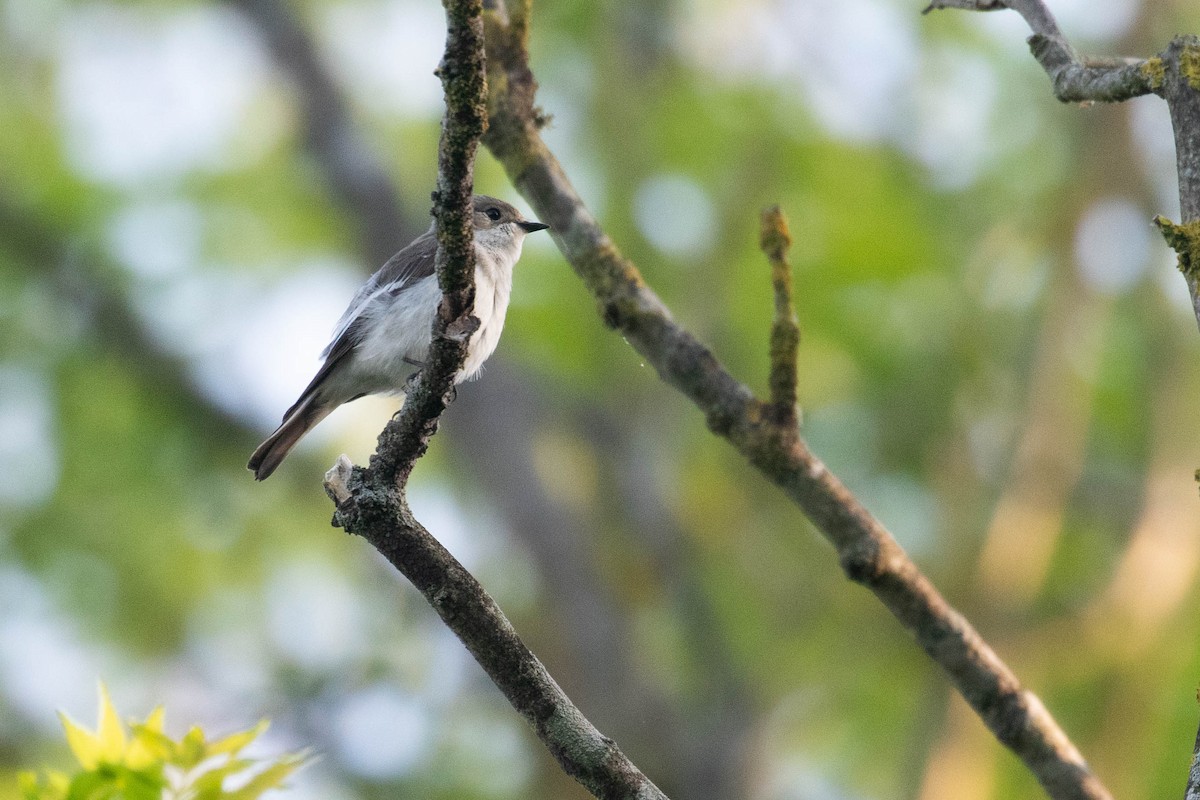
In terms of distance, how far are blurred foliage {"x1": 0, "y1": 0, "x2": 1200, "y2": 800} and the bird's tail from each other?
4094mm

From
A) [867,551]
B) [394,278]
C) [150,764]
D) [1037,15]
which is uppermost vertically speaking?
[394,278]

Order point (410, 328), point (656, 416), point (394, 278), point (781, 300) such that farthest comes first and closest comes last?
point (656, 416)
point (394, 278)
point (410, 328)
point (781, 300)

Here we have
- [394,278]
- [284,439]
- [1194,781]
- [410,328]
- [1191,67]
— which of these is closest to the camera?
[1194,781]

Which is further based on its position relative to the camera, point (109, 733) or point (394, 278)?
point (394, 278)

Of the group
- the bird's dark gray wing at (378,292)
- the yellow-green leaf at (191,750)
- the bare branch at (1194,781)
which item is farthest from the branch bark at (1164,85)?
the bird's dark gray wing at (378,292)

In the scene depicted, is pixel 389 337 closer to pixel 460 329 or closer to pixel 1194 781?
pixel 460 329

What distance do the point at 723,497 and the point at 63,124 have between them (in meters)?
7.79

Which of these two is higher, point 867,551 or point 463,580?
point 867,551

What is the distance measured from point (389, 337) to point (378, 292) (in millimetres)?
606

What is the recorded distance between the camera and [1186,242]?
7.79ft

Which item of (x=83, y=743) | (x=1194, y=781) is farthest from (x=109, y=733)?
(x=1194, y=781)

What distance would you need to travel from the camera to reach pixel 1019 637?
8250mm

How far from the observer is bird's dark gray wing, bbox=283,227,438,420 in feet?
19.0

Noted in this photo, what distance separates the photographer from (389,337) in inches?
218
